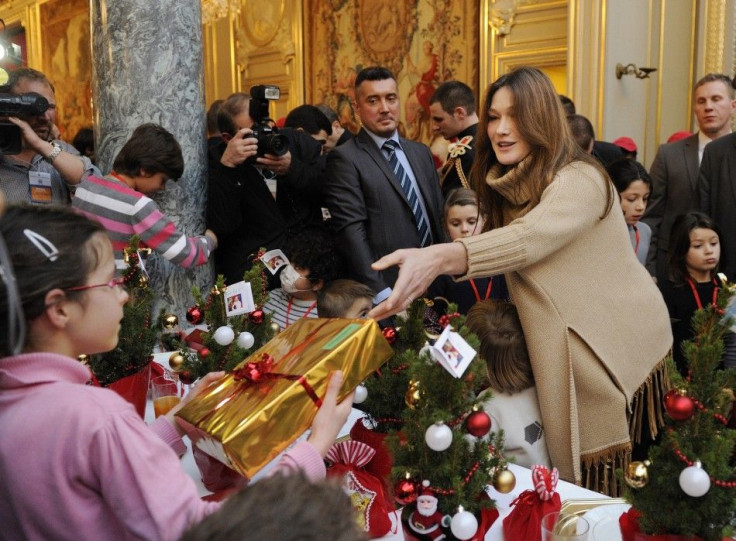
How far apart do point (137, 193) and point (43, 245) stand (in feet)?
6.23

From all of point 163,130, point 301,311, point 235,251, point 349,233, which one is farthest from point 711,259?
point 163,130

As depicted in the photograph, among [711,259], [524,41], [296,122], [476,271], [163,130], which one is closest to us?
[476,271]

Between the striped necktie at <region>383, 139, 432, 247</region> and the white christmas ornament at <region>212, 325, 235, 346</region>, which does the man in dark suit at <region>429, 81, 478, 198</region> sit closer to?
the striped necktie at <region>383, 139, 432, 247</region>

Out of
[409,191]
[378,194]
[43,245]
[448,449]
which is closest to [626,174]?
[409,191]

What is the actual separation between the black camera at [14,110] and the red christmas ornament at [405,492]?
174 cm

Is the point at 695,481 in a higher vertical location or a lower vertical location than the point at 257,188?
lower

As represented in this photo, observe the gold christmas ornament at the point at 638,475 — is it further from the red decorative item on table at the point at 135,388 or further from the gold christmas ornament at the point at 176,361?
the red decorative item on table at the point at 135,388

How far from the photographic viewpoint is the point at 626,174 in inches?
160

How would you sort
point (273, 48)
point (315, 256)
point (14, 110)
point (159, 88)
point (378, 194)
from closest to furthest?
point (14, 110), point (315, 256), point (159, 88), point (378, 194), point (273, 48)

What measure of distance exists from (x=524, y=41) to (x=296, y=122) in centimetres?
312

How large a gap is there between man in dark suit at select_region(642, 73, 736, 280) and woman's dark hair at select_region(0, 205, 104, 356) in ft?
12.8

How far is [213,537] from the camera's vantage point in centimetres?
62

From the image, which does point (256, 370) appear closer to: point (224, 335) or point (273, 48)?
point (224, 335)

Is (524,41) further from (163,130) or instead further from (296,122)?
(163,130)
